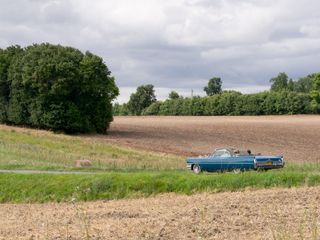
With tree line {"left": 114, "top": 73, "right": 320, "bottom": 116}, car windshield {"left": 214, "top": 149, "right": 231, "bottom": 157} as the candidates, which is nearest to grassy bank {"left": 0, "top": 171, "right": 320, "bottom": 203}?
car windshield {"left": 214, "top": 149, "right": 231, "bottom": 157}

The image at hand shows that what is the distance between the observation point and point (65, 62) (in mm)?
70812

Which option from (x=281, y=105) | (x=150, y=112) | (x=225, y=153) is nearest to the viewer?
(x=225, y=153)

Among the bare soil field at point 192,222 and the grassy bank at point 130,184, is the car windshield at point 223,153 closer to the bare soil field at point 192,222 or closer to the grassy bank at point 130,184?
the grassy bank at point 130,184

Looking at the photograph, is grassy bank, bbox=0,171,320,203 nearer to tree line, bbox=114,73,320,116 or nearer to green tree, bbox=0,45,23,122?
green tree, bbox=0,45,23,122

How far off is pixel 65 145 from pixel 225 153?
2743 centimetres

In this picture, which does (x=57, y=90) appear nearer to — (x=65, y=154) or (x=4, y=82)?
(x=4, y=82)

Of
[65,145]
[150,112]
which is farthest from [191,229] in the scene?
[150,112]

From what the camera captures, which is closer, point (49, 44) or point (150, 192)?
point (150, 192)

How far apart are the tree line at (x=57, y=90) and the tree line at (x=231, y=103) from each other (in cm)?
6531

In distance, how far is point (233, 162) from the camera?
108 ft

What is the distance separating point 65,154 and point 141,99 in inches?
4562

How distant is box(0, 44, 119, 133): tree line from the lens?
7019 cm

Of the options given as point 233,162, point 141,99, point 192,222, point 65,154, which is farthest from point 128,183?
point 141,99

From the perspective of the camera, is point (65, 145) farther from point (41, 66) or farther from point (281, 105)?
point (281, 105)
